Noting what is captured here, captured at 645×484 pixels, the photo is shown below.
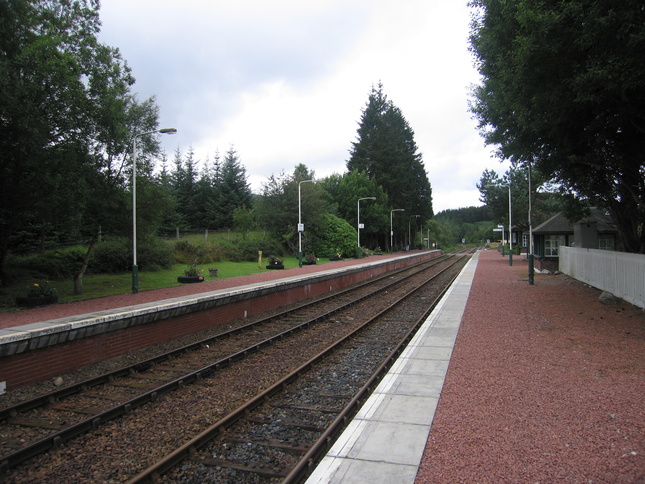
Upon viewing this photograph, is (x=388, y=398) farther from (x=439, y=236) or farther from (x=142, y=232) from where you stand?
(x=439, y=236)

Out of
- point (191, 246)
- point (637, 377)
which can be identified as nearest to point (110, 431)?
point (637, 377)

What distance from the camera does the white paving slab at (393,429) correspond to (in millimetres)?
3990

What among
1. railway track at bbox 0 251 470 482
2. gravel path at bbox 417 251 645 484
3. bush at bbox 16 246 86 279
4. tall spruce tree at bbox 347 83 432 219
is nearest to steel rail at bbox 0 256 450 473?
railway track at bbox 0 251 470 482

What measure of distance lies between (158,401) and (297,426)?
2443mm

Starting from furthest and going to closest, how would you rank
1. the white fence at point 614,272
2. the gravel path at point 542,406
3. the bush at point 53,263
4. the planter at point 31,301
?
the bush at point 53,263 < the planter at point 31,301 < the white fence at point 614,272 < the gravel path at point 542,406

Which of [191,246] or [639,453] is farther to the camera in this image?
[191,246]

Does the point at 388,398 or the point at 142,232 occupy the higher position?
the point at 142,232

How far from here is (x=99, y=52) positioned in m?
16.4

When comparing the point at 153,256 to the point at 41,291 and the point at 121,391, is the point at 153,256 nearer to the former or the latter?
the point at 41,291

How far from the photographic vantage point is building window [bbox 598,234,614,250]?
95.9 ft

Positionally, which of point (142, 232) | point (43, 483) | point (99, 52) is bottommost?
point (43, 483)

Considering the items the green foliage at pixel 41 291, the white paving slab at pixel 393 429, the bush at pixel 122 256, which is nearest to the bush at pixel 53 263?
the bush at pixel 122 256

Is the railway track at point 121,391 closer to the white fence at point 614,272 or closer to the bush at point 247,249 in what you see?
the white fence at point 614,272

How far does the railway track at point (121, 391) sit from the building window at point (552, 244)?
27322mm
